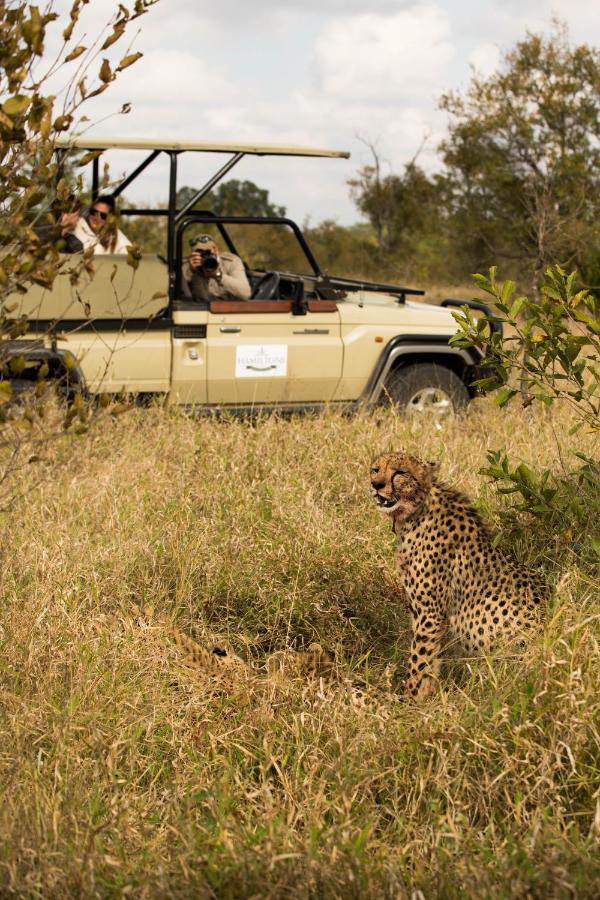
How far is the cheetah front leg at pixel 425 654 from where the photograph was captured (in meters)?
3.67

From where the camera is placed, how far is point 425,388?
734 centimetres

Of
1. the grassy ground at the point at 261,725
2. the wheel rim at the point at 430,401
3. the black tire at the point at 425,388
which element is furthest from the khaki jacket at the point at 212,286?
the grassy ground at the point at 261,725

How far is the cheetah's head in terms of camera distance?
3.82 metres

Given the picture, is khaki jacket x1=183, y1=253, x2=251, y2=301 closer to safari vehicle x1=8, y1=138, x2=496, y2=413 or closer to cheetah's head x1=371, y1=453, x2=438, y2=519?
safari vehicle x1=8, y1=138, x2=496, y2=413

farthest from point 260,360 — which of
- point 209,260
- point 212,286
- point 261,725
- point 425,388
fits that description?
point 261,725

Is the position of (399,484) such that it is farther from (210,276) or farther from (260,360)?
(210,276)

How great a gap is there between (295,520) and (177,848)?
2328 mm

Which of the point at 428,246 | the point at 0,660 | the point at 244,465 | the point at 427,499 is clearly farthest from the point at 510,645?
the point at 428,246

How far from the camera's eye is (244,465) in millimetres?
5660

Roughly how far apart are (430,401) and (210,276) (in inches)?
66.0

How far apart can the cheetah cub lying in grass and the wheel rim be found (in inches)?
125

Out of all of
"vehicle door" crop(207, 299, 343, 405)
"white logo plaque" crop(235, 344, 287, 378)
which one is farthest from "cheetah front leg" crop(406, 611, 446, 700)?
"white logo plaque" crop(235, 344, 287, 378)

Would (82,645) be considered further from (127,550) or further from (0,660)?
(127,550)

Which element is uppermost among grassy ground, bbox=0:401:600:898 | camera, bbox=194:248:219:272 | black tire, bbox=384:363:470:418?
camera, bbox=194:248:219:272
